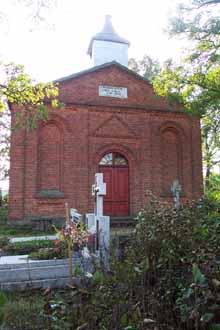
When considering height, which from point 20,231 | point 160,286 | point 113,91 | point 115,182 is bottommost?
point 20,231

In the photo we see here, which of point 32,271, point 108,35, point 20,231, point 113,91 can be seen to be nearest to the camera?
point 32,271

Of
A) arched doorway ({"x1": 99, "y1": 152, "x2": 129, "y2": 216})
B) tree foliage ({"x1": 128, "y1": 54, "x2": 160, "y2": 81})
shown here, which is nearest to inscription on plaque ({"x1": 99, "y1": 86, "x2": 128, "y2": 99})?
arched doorway ({"x1": 99, "y1": 152, "x2": 129, "y2": 216})

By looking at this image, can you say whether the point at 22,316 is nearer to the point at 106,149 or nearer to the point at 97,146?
the point at 97,146

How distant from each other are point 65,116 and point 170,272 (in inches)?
486

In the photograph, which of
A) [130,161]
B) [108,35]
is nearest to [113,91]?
[130,161]

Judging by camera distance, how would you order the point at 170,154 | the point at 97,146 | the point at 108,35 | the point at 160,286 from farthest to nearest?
the point at 108,35 → the point at 170,154 → the point at 97,146 → the point at 160,286

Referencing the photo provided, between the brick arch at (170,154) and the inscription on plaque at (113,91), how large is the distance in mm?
2539

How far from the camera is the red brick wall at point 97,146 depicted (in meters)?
13.7

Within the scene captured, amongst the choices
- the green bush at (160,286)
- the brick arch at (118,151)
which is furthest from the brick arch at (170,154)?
the green bush at (160,286)

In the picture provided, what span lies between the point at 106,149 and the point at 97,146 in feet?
1.54

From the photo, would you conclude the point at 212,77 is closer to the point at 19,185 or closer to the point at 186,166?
the point at 186,166

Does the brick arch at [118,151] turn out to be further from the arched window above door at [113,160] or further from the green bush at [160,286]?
the green bush at [160,286]

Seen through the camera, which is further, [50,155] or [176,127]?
[176,127]

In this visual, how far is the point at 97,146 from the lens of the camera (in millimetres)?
14773
